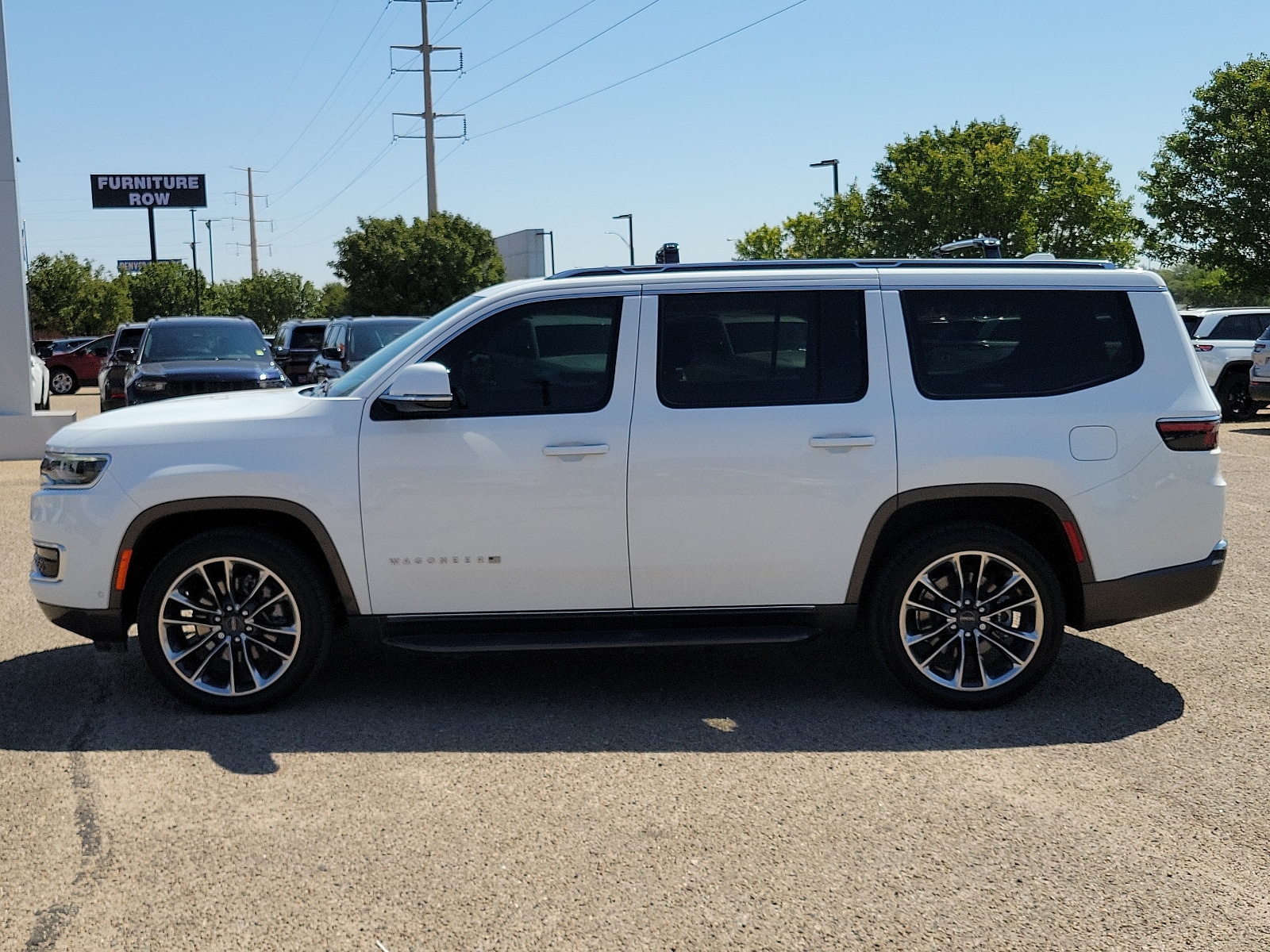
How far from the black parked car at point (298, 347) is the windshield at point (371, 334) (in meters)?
6.81

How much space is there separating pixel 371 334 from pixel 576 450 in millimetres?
13299

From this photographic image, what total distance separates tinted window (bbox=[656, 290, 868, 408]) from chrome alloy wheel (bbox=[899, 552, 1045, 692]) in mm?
914

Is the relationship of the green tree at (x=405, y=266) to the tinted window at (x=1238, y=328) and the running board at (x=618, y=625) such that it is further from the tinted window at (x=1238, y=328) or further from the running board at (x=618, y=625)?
the running board at (x=618, y=625)

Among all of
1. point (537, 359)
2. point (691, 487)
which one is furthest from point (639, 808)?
point (537, 359)

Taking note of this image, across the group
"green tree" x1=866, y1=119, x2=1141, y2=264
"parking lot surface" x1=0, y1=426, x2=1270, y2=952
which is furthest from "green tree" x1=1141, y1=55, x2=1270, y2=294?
"parking lot surface" x1=0, y1=426, x2=1270, y2=952

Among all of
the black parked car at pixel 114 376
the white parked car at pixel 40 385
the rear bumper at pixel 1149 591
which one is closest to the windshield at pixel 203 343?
the black parked car at pixel 114 376

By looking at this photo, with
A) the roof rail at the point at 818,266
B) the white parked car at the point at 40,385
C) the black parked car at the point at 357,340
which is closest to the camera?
the roof rail at the point at 818,266

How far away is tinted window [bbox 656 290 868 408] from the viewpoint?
570 centimetres

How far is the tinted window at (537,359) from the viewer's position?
5699mm

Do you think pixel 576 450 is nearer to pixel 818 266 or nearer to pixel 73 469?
pixel 818 266

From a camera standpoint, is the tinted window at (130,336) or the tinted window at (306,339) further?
the tinted window at (306,339)

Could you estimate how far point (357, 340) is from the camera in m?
18.1

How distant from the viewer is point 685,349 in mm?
5730

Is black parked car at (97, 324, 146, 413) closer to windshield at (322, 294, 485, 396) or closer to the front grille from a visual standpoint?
the front grille
